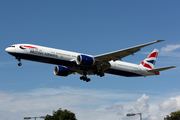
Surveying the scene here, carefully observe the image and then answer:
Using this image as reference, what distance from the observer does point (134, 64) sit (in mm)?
45031

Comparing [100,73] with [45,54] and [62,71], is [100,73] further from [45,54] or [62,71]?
[45,54]

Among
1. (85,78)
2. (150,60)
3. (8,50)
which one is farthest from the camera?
(150,60)

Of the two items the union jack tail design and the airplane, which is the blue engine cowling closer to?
the airplane

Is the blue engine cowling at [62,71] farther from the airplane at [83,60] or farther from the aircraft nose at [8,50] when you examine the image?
the aircraft nose at [8,50]

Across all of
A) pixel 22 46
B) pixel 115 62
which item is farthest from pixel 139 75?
pixel 22 46

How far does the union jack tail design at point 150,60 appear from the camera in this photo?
47.8 metres

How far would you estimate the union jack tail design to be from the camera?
47844 millimetres

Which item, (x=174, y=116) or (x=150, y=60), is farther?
(x=174, y=116)

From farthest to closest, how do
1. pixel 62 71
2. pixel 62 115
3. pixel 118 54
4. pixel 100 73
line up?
Result: pixel 62 115, pixel 62 71, pixel 100 73, pixel 118 54

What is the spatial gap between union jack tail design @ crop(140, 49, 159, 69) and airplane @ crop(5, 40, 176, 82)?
193cm

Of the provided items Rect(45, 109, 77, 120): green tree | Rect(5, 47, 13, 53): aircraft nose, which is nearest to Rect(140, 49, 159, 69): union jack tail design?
Rect(5, 47, 13, 53): aircraft nose

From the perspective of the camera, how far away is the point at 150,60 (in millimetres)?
49312

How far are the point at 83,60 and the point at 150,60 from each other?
1779 centimetres

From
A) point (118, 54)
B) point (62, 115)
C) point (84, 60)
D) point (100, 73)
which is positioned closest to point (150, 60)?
point (100, 73)
